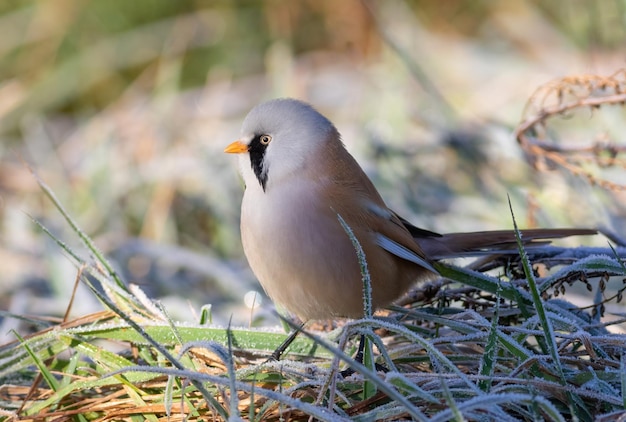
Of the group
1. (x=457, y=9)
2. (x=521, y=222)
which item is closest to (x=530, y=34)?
(x=457, y=9)

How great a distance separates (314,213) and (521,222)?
1483 millimetres

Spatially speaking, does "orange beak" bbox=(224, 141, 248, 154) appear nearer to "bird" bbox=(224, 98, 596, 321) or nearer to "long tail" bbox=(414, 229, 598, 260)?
"bird" bbox=(224, 98, 596, 321)

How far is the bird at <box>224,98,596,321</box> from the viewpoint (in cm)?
219

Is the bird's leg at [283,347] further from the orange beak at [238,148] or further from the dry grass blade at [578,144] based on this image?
the dry grass blade at [578,144]

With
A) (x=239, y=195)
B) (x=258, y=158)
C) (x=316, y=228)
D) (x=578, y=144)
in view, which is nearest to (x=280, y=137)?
(x=258, y=158)

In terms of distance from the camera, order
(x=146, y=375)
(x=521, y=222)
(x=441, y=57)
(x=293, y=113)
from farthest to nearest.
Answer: (x=441, y=57), (x=521, y=222), (x=293, y=113), (x=146, y=375)

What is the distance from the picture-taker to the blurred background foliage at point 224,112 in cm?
376

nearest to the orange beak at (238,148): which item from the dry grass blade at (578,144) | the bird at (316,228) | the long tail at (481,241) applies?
the bird at (316,228)

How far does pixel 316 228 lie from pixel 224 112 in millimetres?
3816

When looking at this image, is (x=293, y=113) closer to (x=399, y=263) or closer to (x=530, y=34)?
(x=399, y=263)

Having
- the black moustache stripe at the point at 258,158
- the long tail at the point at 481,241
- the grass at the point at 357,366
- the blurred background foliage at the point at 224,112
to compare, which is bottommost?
the grass at the point at 357,366

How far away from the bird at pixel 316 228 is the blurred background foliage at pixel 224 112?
1.31 ft

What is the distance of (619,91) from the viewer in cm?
230

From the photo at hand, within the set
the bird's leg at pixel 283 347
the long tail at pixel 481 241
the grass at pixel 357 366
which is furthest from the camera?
the long tail at pixel 481 241
